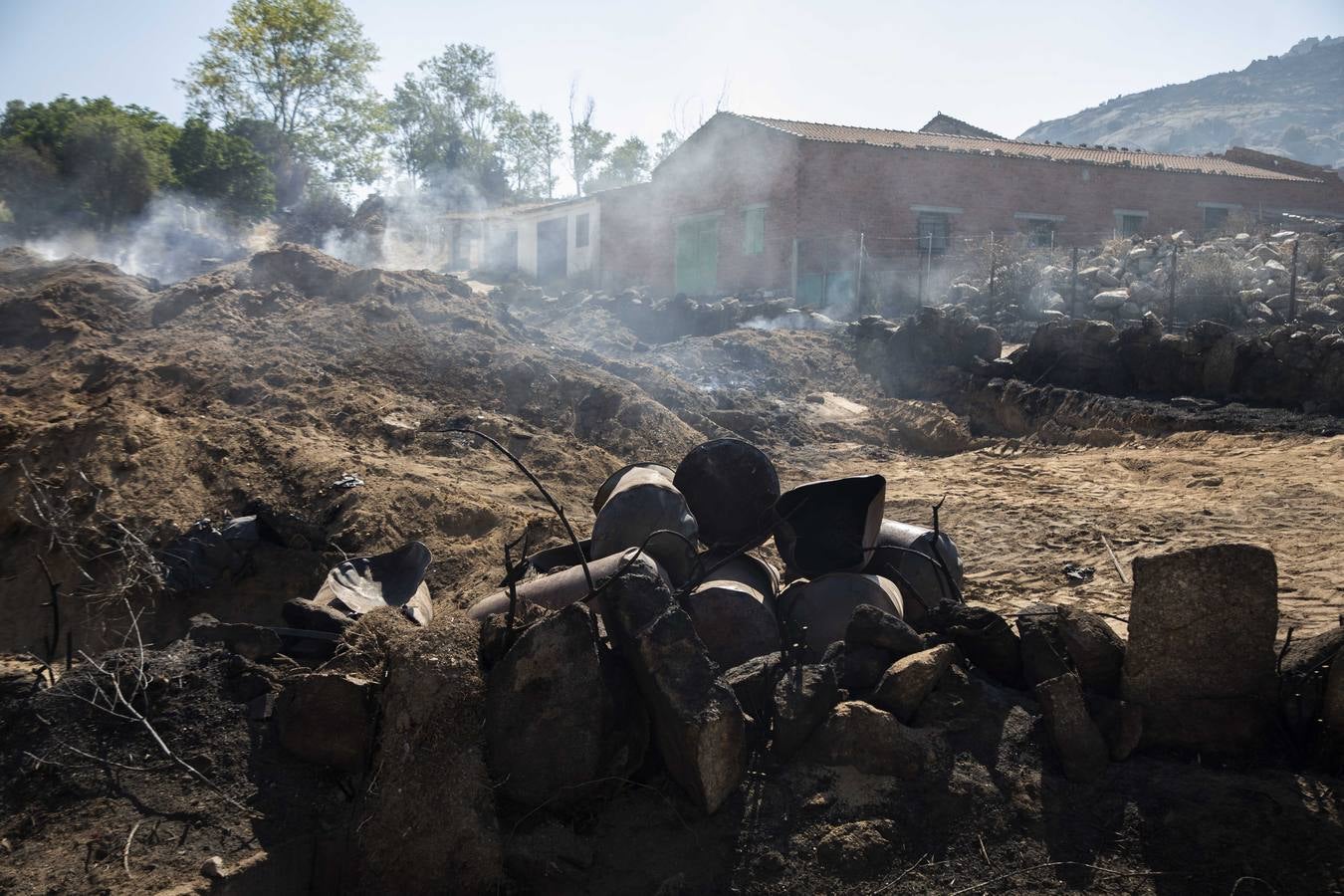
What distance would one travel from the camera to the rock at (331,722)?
3.23 meters

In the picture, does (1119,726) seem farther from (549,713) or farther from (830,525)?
(549,713)

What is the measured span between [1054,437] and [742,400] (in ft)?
14.1

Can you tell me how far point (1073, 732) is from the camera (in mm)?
3316

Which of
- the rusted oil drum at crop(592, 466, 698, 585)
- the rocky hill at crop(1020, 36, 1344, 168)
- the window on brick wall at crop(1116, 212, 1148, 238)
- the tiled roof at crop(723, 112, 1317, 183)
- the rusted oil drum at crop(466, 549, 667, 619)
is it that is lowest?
the rusted oil drum at crop(466, 549, 667, 619)

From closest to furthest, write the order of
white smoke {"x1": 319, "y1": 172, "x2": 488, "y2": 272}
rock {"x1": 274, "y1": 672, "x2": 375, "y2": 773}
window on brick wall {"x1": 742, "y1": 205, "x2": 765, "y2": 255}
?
rock {"x1": 274, "y1": 672, "x2": 375, "y2": 773}
window on brick wall {"x1": 742, "y1": 205, "x2": 765, "y2": 255}
white smoke {"x1": 319, "y1": 172, "x2": 488, "y2": 272}

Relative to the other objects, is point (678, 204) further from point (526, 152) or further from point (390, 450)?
point (526, 152)

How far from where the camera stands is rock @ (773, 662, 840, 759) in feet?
11.0

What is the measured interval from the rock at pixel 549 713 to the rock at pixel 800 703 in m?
0.65

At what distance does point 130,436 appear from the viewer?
24.6ft

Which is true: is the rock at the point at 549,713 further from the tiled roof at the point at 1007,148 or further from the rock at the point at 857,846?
the tiled roof at the point at 1007,148

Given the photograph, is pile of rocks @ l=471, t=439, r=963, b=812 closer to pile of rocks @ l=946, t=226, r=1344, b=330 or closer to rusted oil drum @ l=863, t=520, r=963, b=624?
rusted oil drum @ l=863, t=520, r=963, b=624

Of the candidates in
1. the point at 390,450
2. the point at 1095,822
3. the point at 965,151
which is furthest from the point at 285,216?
the point at 1095,822

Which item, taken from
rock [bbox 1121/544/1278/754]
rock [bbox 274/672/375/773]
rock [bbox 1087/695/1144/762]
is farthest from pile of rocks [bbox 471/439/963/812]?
rock [bbox 1121/544/1278/754]

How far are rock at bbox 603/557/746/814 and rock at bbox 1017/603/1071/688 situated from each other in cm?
133
